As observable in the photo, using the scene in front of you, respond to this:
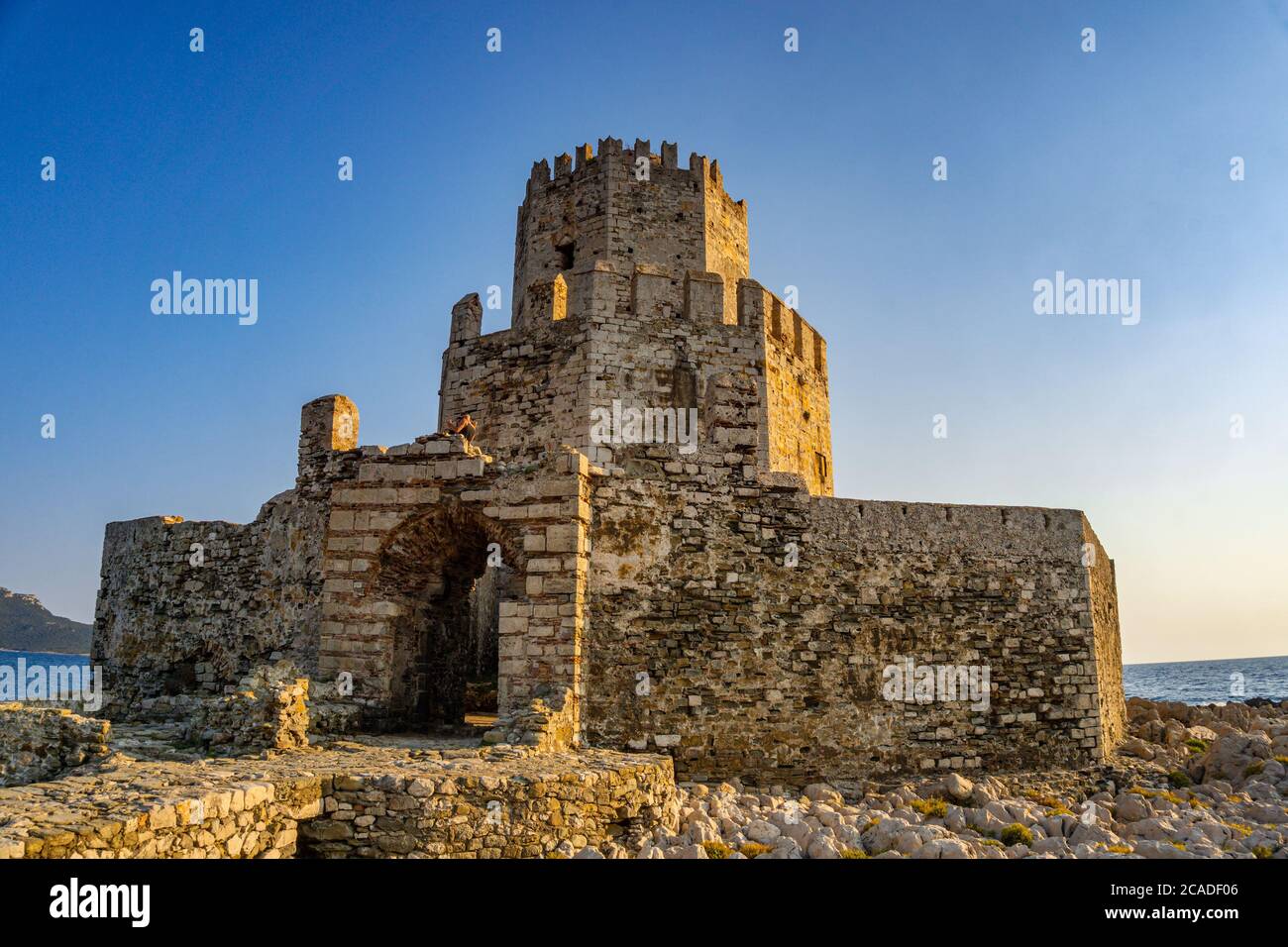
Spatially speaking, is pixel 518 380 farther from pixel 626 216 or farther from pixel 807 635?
pixel 807 635

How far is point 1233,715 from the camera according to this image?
729 inches

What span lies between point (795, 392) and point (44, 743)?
1451 centimetres

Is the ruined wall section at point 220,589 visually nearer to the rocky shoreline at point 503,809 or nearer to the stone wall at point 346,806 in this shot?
the rocky shoreline at point 503,809

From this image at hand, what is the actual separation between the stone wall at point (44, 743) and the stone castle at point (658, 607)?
2.29 metres

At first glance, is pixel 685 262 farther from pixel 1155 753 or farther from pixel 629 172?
pixel 1155 753

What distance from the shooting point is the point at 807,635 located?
10.8 metres

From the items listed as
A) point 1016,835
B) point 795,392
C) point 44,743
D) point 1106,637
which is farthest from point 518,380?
point 1016,835

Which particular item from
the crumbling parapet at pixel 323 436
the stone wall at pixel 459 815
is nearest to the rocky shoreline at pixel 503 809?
the stone wall at pixel 459 815

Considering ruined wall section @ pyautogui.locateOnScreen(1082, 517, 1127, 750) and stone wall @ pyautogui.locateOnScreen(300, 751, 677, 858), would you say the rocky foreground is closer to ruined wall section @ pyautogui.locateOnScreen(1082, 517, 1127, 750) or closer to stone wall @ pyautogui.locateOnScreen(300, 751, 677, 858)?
stone wall @ pyautogui.locateOnScreen(300, 751, 677, 858)

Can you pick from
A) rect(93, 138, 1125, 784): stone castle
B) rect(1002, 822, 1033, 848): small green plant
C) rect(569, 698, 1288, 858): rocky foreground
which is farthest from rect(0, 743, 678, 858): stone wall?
rect(1002, 822, 1033, 848): small green plant

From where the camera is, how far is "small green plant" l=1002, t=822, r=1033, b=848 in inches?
328
